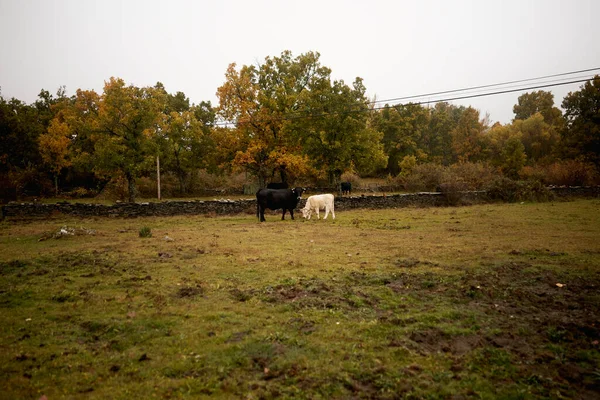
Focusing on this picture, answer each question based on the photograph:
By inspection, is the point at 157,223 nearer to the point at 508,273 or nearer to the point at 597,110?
the point at 508,273

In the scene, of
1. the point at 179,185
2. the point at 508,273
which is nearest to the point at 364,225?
the point at 508,273

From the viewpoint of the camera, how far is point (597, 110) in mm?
33750

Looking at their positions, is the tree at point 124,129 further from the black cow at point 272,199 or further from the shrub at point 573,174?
the shrub at point 573,174

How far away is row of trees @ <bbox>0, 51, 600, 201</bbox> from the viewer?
78.8 ft

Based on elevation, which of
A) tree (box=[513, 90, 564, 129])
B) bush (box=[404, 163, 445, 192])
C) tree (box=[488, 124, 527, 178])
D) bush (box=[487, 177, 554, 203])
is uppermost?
tree (box=[513, 90, 564, 129])

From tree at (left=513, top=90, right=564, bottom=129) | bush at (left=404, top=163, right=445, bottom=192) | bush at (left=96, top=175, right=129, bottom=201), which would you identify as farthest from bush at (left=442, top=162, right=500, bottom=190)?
tree at (left=513, top=90, right=564, bottom=129)

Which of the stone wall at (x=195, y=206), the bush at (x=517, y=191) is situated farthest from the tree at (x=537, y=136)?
the bush at (x=517, y=191)

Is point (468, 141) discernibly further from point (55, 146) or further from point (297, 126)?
point (55, 146)

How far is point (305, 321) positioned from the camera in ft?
18.2

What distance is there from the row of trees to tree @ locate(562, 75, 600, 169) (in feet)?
0.32

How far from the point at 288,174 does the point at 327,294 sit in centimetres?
3193

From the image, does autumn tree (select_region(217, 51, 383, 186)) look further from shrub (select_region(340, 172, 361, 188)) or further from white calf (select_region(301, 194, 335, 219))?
white calf (select_region(301, 194, 335, 219))

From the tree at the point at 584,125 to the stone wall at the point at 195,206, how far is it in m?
10.5

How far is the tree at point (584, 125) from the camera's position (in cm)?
3322
